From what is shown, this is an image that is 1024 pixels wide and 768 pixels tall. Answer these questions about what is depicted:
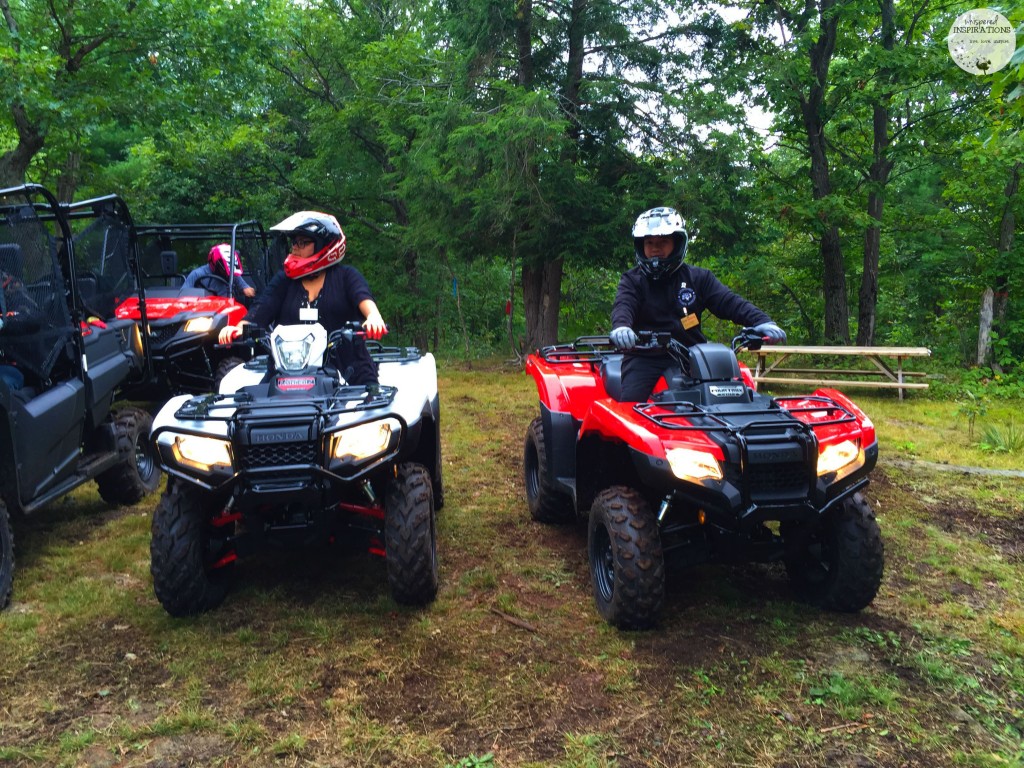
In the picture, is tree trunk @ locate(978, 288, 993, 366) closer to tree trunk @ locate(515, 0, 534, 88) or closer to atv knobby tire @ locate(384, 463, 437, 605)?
tree trunk @ locate(515, 0, 534, 88)

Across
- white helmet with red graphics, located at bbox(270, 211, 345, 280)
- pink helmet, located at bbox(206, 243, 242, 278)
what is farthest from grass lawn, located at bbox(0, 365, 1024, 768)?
pink helmet, located at bbox(206, 243, 242, 278)

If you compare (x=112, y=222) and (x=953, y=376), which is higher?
(x=112, y=222)

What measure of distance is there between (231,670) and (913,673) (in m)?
2.65

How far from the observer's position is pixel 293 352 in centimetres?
379

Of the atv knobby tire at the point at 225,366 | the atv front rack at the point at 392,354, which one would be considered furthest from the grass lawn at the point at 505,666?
the atv knobby tire at the point at 225,366

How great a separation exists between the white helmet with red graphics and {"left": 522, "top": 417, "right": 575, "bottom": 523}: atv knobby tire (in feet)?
5.14

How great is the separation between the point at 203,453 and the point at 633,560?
5.94 feet

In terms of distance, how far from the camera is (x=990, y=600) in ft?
12.4

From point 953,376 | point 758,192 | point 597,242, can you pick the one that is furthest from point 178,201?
point 953,376

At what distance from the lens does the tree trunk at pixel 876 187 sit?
11852 millimetres

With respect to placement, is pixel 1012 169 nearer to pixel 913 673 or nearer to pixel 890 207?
pixel 890 207

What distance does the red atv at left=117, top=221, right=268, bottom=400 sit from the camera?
724 cm

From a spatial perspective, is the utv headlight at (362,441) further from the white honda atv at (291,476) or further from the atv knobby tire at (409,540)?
the atv knobby tire at (409,540)

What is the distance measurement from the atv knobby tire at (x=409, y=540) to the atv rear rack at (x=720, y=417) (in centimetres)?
105
